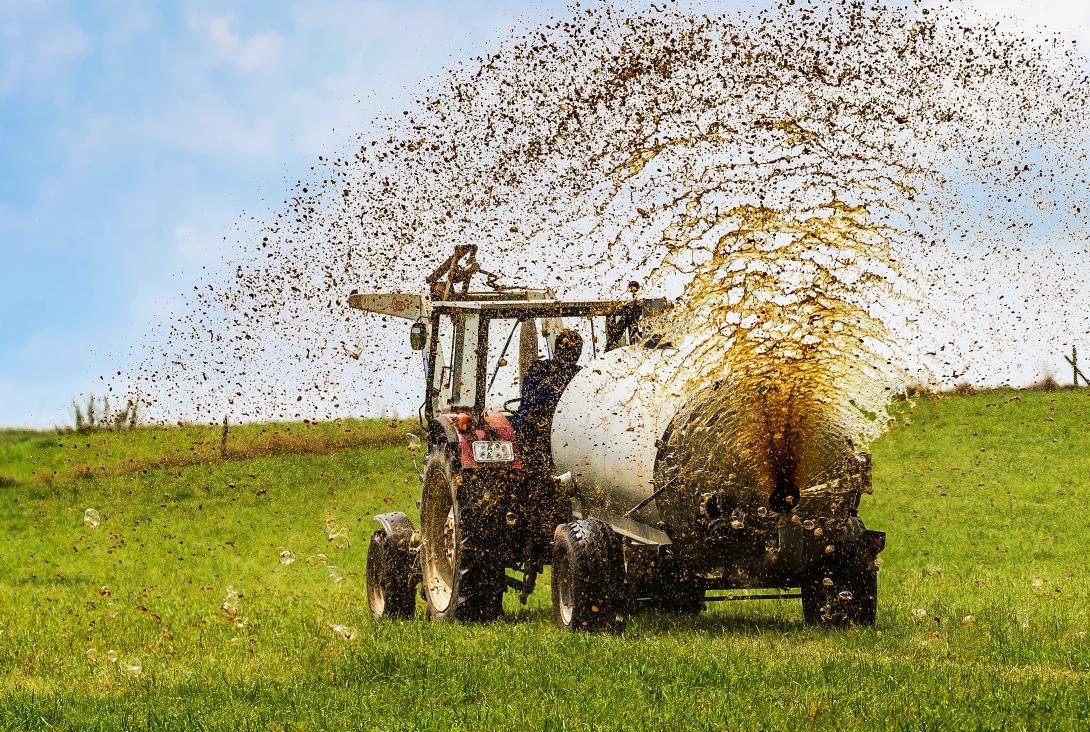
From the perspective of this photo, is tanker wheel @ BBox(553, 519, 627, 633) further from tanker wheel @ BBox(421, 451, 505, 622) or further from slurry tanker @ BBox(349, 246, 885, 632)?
tanker wheel @ BBox(421, 451, 505, 622)

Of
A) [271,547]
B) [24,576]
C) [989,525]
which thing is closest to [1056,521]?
[989,525]

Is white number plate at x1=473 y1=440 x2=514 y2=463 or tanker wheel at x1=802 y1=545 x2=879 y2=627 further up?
white number plate at x1=473 y1=440 x2=514 y2=463

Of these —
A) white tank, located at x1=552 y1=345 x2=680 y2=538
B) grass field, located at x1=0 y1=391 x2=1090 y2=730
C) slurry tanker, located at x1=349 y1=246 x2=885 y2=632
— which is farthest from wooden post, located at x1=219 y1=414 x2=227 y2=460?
white tank, located at x1=552 y1=345 x2=680 y2=538

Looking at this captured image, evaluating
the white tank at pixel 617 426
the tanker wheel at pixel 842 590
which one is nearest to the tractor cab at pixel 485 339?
the white tank at pixel 617 426

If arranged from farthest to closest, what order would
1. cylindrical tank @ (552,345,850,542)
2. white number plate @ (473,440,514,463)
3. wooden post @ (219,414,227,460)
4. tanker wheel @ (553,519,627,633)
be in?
1. wooden post @ (219,414,227,460)
2. white number plate @ (473,440,514,463)
3. tanker wheel @ (553,519,627,633)
4. cylindrical tank @ (552,345,850,542)

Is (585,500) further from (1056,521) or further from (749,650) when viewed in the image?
(1056,521)

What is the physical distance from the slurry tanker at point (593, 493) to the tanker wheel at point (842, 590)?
0.5 inches

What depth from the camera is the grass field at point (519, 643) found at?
644cm

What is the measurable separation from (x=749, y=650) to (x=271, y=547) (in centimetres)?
1681

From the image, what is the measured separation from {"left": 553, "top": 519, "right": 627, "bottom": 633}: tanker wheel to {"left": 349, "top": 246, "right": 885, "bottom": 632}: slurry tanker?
0.04ft

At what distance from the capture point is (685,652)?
26.0 ft

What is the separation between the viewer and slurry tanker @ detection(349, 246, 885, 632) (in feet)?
27.4

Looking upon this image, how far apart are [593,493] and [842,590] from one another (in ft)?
7.28

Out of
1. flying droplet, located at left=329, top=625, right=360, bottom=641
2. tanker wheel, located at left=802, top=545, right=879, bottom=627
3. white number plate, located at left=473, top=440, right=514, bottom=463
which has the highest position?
white number plate, located at left=473, top=440, right=514, bottom=463
